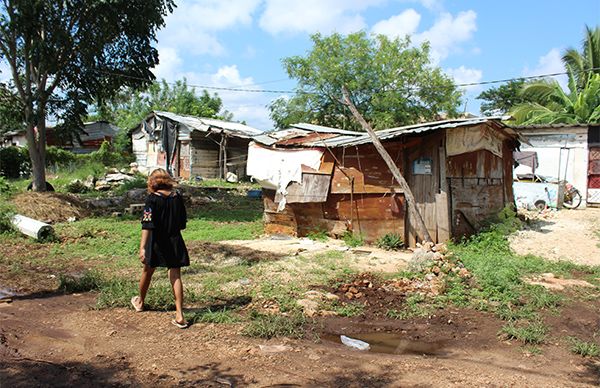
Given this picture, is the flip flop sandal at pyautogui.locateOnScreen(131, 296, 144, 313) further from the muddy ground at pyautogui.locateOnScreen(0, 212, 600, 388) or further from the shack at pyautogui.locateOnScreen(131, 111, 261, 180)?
the shack at pyautogui.locateOnScreen(131, 111, 261, 180)

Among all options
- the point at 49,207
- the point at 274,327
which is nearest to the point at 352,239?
the point at 274,327

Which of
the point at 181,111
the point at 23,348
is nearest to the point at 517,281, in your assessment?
the point at 23,348

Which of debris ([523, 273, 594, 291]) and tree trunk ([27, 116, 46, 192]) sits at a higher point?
tree trunk ([27, 116, 46, 192])

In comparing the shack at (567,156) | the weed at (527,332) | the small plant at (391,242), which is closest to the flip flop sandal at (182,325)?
the weed at (527,332)

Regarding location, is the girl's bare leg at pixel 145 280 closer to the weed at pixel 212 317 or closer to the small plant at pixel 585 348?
the weed at pixel 212 317

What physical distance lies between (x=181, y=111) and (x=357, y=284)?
37929 millimetres

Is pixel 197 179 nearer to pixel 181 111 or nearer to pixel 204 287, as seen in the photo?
pixel 181 111

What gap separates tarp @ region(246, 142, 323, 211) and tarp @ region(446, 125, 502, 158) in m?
2.78

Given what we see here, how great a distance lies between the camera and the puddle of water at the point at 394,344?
4.73 m

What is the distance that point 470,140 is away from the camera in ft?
33.9

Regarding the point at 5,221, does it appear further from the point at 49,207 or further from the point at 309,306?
the point at 309,306

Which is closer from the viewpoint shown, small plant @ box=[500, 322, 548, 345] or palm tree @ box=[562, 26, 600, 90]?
small plant @ box=[500, 322, 548, 345]

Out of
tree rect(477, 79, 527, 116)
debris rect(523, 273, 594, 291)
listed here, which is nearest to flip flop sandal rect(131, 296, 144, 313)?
debris rect(523, 273, 594, 291)

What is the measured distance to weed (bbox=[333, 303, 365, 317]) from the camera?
18.9 ft
